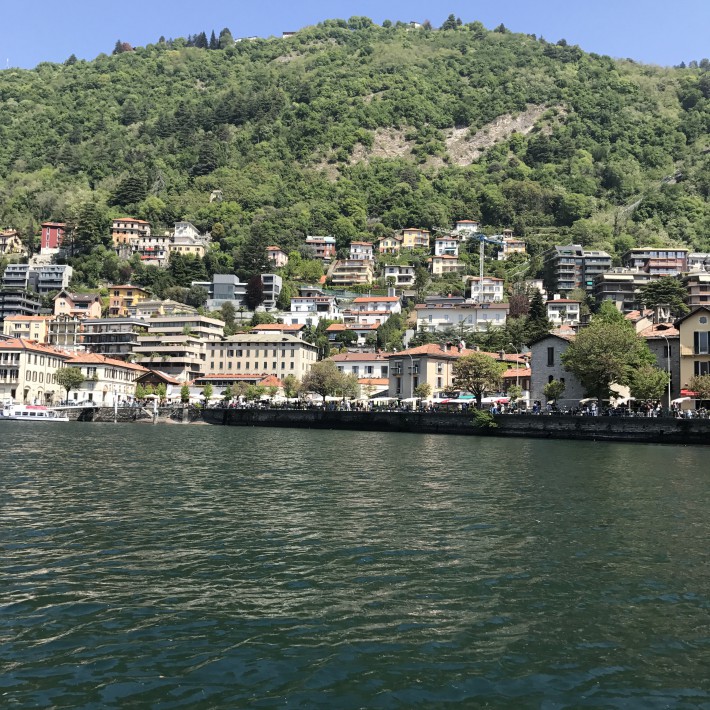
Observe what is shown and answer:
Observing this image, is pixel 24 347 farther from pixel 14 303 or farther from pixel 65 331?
pixel 14 303

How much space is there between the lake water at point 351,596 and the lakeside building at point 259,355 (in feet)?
318

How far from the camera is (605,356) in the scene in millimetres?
67375

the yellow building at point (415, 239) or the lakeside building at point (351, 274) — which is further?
the yellow building at point (415, 239)

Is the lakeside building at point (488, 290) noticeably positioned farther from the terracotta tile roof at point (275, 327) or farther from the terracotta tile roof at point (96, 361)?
the terracotta tile roof at point (96, 361)

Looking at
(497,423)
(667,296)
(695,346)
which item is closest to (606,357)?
(695,346)

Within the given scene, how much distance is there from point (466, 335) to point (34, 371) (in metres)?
68.0

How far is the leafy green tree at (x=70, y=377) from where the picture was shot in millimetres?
114062

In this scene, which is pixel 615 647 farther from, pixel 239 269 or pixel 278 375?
pixel 239 269

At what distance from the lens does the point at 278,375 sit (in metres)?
126

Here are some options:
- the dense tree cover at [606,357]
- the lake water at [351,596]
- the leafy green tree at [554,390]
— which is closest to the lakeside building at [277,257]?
the leafy green tree at [554,390]

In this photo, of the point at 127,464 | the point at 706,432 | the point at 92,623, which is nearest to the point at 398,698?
the point at 92,623

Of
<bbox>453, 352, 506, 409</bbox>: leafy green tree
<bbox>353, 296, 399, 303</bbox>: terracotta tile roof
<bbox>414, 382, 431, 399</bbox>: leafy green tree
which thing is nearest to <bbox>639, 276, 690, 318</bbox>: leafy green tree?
<bbox>453, 352, 506, 409</bbox>: leafy green tree

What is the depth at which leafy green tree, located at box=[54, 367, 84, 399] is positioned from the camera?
114 meters

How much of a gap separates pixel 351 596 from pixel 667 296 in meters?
112
